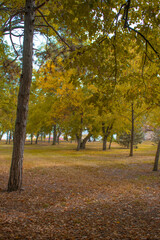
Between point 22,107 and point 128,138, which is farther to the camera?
point 128,138

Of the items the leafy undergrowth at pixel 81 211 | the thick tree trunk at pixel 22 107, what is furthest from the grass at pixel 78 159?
the thick tree trunk at pixel 22 107

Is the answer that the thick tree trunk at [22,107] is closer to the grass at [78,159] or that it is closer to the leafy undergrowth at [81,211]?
the leafy undergrowth at [81,211]

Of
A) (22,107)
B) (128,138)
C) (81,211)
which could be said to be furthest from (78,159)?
(128,138)

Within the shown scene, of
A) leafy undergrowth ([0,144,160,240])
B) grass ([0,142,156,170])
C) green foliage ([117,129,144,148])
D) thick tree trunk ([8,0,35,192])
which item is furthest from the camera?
green foliage ([117,129,144,148])

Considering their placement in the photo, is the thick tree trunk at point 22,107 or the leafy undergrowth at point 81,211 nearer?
the leafy undergrowth at point 81,211

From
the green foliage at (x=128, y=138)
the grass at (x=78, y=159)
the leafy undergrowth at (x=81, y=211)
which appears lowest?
the grass at (x=78, y=159)

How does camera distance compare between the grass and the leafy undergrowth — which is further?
the grass

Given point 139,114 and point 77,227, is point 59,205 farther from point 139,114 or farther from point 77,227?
point 139,114

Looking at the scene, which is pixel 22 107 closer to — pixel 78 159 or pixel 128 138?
pixel 78 159

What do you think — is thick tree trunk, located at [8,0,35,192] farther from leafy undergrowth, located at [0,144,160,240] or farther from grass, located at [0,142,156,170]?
grass, located at [0,142,156,170]

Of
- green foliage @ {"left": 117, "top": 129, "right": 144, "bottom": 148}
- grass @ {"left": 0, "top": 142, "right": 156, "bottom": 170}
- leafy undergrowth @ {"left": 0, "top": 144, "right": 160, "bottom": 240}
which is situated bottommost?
grass @ {"left": 0, "top": 142, "right": 156, "bottom": 170}

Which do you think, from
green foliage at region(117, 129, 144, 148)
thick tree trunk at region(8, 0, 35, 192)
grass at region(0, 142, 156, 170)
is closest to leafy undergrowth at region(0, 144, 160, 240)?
thick tree trunk at region(8, 0, 35, 192)

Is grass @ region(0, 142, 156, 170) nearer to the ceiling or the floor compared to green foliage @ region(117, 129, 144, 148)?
nearer to the floor

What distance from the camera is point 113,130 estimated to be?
27.9 meters
